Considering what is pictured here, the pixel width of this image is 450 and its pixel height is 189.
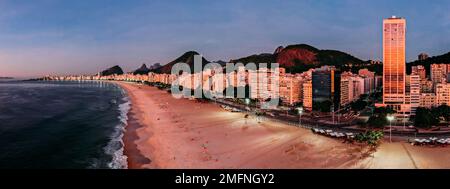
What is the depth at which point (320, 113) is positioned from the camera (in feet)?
165

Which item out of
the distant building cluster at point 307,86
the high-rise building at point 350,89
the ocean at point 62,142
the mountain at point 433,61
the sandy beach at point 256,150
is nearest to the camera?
the sandy beach at point 256,150

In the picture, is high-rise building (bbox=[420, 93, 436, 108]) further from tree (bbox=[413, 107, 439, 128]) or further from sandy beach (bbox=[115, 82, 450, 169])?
sandy beach (bbox=[115, 82, 450, 169])

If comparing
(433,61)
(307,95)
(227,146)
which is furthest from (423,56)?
(227,146)

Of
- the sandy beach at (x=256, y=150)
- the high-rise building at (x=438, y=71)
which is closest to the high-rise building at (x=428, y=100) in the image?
the sandy beach at (x=256, y=150)

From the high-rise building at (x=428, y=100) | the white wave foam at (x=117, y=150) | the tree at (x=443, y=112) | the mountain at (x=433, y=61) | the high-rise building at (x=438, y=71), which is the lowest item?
the white wave foam at (x=117, y=150)

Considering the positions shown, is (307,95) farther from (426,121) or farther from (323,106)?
(426,121)

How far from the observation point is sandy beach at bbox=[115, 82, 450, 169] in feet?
72.1

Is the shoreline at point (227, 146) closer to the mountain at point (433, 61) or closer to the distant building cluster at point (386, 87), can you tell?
the distant building cluster at point (386, 87)

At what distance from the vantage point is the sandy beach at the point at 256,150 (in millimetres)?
21969

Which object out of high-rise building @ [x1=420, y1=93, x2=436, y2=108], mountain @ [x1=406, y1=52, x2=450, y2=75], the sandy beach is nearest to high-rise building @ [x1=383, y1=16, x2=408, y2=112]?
high-rise building @ [x1=420, y1=93, x2=436, y2=108]

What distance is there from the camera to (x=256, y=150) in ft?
84.1
